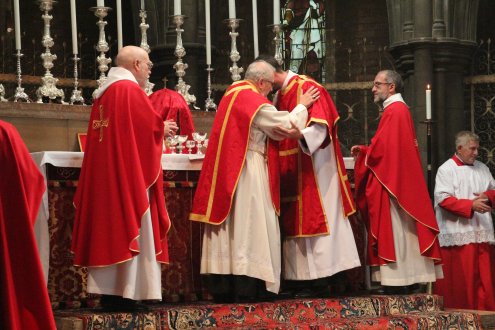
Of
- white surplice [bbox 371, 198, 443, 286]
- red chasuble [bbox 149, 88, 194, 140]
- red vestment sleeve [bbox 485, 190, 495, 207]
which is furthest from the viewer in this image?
red vestment sleeve [bbox 485, 190, 495, 207]

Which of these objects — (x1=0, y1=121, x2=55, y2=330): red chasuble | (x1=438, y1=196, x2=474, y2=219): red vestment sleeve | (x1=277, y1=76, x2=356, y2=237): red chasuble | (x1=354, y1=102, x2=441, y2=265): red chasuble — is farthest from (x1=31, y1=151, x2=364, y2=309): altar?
(x1=438, y1=196, x2=474, y2=219): red vestment sleeve

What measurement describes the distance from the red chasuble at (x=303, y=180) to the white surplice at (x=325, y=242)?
53mm

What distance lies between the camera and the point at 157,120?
6.59m

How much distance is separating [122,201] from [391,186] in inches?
92.0

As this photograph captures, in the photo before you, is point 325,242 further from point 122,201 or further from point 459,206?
point 459,206

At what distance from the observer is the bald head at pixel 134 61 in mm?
6688

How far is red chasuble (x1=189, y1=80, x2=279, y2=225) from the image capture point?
6965 mm

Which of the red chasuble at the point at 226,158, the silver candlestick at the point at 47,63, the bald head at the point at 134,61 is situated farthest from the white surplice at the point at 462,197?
the bald head at the point at 134,61

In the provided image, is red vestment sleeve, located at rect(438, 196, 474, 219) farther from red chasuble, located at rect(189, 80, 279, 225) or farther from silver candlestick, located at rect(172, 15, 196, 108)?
red chasuble, located at rect(189, 80, 279, 225)

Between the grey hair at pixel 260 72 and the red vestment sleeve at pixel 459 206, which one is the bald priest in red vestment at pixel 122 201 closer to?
the grey hair at pixel 260 72

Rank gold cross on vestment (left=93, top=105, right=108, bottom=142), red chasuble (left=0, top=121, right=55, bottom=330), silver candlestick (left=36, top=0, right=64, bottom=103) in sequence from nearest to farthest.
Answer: red chasuble (left=0, top=121, right=55, bottom=330)
gold cross on vestment (left=93, top=105, right=108, bottom=142)
silver candlestick (left=36, top=0, right=64, bottom=103)

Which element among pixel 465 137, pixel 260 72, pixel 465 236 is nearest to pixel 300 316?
pixel 260 72

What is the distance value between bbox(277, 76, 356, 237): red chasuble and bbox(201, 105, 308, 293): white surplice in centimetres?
31

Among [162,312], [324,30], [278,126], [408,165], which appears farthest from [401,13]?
[162,312]
